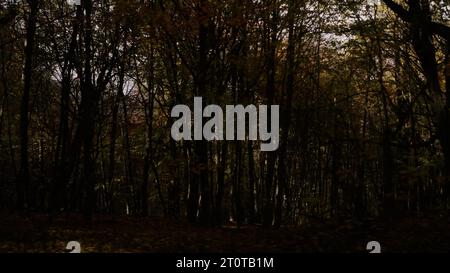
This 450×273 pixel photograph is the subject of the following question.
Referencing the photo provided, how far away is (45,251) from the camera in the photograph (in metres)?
9.22

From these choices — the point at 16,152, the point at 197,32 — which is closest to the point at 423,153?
the point at 197,32

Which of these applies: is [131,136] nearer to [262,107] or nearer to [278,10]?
[262,107]

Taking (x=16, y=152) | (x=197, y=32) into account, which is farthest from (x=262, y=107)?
(x=16, y=152)

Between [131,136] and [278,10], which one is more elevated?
[278,10]

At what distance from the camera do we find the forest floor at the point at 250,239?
9.47 m

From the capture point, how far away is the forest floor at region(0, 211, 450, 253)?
9.47 metres

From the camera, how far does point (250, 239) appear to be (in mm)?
11445

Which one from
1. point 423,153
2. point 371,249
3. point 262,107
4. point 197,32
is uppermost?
point 197,32

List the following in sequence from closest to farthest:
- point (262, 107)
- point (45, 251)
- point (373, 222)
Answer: point (45, 251)
point (373, 222)
point (262, 107)
